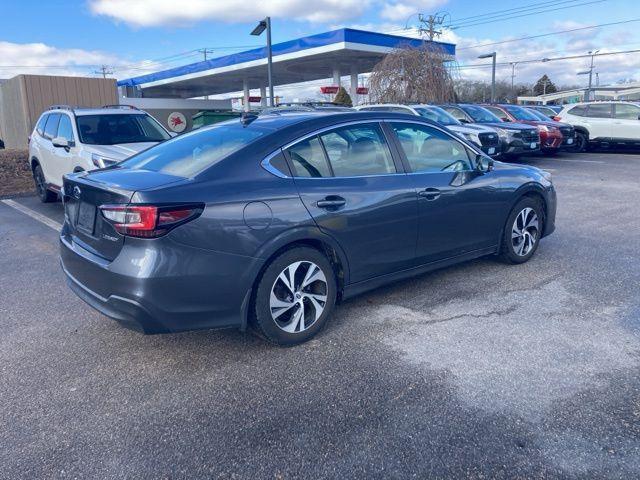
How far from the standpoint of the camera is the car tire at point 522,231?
→ 18.1ft

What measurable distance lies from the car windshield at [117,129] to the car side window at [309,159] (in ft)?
17.9

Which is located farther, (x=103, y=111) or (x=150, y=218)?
(x=103, y=111)

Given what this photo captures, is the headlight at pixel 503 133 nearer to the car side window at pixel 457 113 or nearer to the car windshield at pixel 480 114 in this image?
the car windshield at pixel 480 114

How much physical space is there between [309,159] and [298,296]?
1007 millimetres

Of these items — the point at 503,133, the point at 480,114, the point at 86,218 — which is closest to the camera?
the point at 86,218

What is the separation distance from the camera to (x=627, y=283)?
5117 mm

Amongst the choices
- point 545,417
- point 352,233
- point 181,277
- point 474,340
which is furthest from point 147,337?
point 545,417

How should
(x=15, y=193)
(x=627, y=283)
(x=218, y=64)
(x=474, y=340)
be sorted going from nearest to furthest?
1. (x=474, y=340)
2. (x=627, y=283)
3. (x=15, y=193)
4. (x=218, y=64)

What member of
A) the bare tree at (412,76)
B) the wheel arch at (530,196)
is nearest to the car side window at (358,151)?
the wheel arch at (530,196)

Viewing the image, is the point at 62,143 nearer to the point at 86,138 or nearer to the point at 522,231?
the point at 86,138

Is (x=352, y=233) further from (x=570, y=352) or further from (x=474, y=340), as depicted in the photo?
(x=570, y=352)

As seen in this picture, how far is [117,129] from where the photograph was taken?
889 centimetres

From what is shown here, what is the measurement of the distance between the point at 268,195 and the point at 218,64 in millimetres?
34198

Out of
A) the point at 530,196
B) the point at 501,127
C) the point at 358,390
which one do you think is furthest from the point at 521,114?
the point at 358,390
